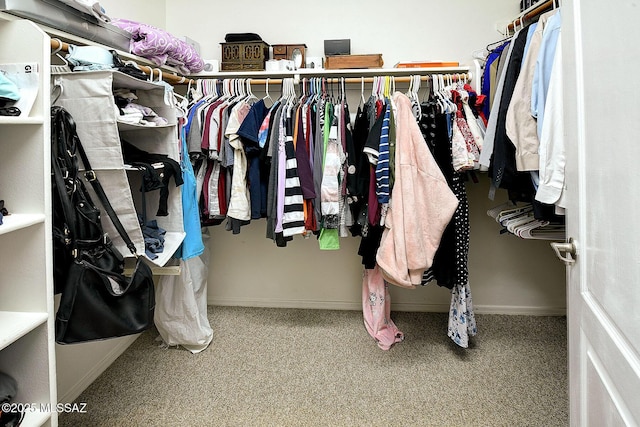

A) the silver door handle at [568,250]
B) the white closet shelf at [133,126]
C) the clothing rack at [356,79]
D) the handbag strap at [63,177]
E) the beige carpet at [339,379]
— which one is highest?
the clothing rack at [356,79]

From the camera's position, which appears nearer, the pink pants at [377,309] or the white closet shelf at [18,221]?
the white closet shelf at [18,221]

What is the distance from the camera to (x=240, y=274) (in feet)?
9.52

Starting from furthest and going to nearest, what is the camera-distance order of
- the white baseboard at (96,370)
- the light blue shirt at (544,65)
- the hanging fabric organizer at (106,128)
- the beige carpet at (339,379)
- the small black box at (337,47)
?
1. the small black box at (337,47)
2. the white baseboard at (96,370)
3. the beige carpet at (339,379)
4. the light blue shirt at (544,65)
5. the hanging fabric organizer at (106,128)

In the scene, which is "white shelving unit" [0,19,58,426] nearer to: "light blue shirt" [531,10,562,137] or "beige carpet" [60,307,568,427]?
"beige carpet" [60,307,568,427]

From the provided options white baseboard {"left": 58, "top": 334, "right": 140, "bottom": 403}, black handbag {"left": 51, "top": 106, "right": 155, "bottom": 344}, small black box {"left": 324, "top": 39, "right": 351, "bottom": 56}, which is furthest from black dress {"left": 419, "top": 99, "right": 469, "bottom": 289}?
white baseboard {"left": 58, "top": 334, "right": 140, "bottom": 403}

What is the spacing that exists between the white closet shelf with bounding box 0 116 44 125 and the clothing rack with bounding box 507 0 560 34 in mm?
2151

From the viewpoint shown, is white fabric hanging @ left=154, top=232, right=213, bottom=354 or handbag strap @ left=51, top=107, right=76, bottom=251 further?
white fabric hanging @ left=154, top=232, right=213, bottom=354

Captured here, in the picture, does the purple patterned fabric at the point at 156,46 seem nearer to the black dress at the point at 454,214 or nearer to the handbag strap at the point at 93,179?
the handbag strap at the point at 93,179

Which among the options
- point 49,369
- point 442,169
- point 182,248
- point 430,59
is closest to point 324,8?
point 430,59

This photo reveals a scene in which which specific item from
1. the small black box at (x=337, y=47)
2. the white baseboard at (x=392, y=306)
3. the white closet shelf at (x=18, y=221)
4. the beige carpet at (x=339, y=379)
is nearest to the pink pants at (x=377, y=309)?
the beige carpet at (x=339, y=379)

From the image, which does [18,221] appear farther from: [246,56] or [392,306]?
[392,306]

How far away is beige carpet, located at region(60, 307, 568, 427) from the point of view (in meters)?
1.74

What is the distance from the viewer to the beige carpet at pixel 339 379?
5.70 feet

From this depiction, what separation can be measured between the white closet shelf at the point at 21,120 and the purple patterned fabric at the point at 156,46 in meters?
0.91
